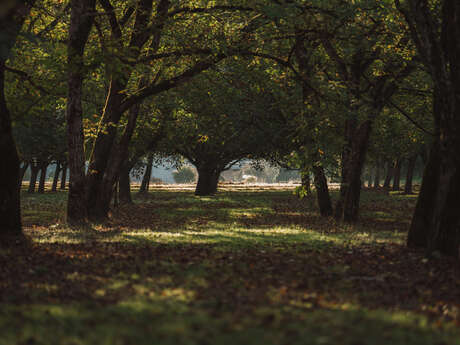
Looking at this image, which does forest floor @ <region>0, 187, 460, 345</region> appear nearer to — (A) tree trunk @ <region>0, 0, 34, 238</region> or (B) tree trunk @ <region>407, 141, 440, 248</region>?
(B) tree trunk @ <region>407, 141, 440, 248</region>

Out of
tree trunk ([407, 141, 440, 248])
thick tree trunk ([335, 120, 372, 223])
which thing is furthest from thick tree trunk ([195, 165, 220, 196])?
tree trunk ([407, 141, 440, 248])

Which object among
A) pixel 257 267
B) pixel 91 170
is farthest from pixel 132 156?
pixel 257 267

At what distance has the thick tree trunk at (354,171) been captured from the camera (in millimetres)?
21109

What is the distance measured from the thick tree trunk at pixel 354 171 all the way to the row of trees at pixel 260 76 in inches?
2.3

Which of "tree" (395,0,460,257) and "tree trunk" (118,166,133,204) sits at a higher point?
"tree" (395,0,460,257)

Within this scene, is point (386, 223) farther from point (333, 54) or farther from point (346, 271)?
point (346, 271)

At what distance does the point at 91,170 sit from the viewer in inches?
829

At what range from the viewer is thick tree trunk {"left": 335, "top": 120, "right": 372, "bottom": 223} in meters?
21.1

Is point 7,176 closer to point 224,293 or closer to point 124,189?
point 224,293

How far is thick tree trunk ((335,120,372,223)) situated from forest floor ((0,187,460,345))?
746 cm

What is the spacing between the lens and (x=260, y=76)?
28250 mm

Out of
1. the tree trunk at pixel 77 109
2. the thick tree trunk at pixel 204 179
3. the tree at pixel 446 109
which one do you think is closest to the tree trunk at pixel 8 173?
the tree trunk at pixel 77 109

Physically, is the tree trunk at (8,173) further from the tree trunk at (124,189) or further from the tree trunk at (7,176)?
the tree trunk at (124,189)

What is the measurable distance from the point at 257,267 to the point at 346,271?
5.72ft
